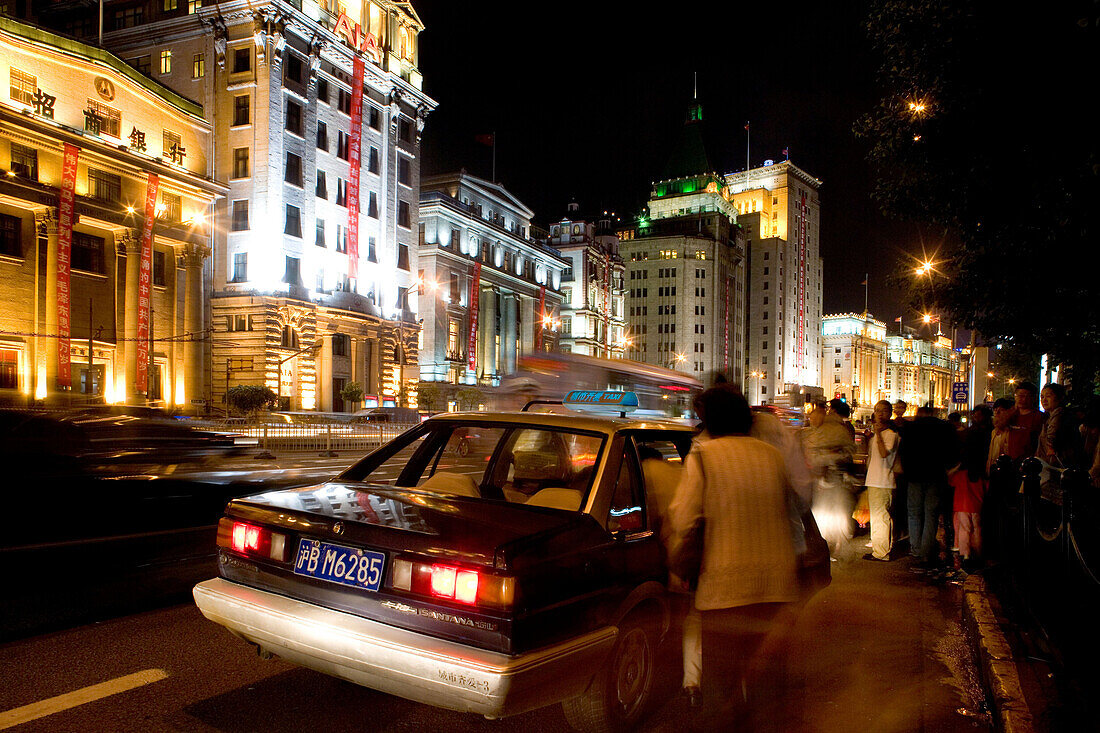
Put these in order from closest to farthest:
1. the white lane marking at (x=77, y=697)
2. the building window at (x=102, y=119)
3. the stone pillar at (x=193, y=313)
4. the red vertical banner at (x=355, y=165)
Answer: the white lane marking at (x=77, y=697), the building window at (x=102, y=119), the stone pillar at (x=193, y=313), the red vertical banner at (x=355, y=165)

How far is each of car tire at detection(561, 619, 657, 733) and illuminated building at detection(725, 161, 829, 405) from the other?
12594 cm

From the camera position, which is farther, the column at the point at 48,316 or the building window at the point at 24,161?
the column at the point at 48,316

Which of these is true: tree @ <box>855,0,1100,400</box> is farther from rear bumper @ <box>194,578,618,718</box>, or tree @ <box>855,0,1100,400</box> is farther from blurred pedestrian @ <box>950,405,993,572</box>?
rear bumper @ <box>194,578,618,718</box>

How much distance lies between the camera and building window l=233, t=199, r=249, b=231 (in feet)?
151

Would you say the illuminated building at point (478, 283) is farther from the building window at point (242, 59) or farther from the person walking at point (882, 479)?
the person walking at point (882, 479)

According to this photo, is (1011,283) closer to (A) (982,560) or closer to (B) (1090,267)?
(B) (1090,267)

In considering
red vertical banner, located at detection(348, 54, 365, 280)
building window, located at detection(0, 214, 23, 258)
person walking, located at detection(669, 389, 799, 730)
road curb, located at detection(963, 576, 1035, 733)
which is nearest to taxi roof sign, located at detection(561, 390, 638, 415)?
road curb, located at detection(963, 576, 1035, 733)

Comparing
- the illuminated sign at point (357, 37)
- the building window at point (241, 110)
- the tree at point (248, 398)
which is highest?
the illuminated sign at point (357, 37)

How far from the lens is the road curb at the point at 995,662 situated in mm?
4039

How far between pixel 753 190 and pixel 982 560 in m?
137

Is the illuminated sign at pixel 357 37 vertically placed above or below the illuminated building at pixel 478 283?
above

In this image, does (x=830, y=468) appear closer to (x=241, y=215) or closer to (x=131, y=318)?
(x=131, y=318)

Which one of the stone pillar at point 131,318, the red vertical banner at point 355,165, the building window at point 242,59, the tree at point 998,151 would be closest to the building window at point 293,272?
the red vertical banner at point 355,165

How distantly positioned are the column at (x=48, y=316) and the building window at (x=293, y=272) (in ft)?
42.6
